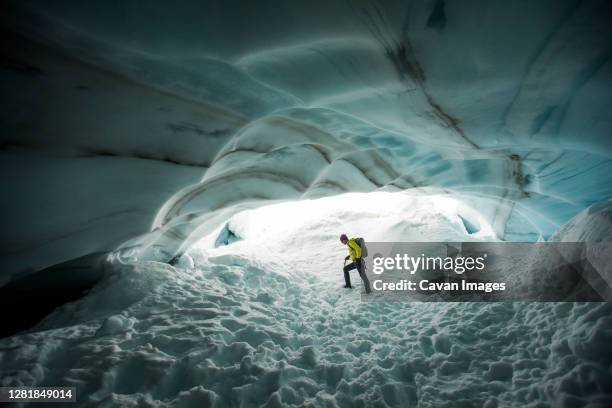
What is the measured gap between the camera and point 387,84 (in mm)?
2570

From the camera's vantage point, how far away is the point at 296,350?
2771mm

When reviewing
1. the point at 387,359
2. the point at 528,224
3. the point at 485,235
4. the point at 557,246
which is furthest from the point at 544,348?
the point at 485,235

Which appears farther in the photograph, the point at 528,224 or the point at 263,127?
the point at 528,224

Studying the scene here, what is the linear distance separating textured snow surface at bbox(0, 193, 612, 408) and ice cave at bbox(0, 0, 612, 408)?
21 millimetres

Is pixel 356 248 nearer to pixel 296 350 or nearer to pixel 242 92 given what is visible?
pixel 296 350

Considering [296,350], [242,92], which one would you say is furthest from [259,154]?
[296,350]

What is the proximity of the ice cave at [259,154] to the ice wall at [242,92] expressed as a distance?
0.6 inches

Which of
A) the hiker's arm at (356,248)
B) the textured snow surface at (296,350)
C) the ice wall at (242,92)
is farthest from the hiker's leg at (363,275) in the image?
the ice wall at (242,92)

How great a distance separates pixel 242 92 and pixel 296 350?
2550mm

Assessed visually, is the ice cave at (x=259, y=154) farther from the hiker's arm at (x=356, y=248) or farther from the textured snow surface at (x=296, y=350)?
the hiker's arm at (x=356, y=248)

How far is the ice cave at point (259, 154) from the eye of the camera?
6.22 feet

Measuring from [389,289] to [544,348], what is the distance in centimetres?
281

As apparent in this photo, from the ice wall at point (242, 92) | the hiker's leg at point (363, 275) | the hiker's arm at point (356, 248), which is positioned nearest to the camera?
the ice wall at point (242, 92)

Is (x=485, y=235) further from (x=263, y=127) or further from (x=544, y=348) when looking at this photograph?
(x=263, y=127)
